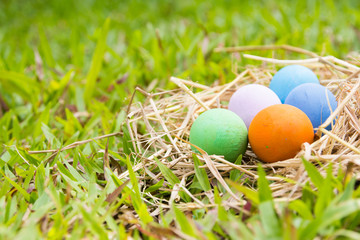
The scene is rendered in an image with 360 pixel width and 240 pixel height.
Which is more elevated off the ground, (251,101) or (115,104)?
(251,101)

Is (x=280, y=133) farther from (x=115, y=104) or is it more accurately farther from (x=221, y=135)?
(x=115, y=104)

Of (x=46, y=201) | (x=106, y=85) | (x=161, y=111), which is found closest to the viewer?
(x=46, y=201)

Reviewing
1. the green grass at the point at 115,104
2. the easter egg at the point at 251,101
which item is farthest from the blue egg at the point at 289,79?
the green grass at the point at 115,104

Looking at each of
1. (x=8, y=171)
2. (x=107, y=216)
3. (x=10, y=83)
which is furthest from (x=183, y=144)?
(x=10, y=83)

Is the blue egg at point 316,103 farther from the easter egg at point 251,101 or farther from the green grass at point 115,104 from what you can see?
the green grass at point 115,104

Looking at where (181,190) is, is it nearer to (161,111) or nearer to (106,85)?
(161,111)

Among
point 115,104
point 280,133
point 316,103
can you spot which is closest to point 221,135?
point 280,133
